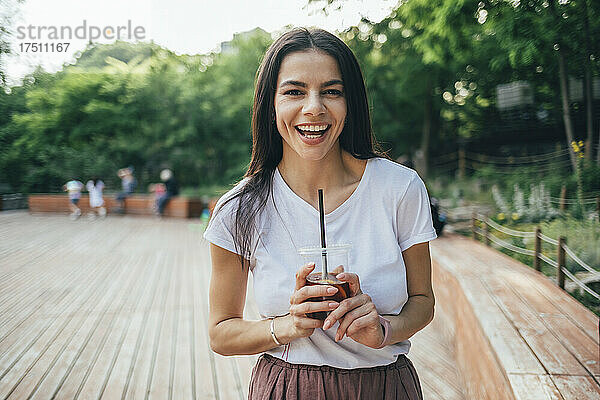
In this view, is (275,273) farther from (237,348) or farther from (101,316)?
(101,316)

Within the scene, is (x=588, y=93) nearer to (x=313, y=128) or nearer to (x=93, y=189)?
(x=313, y=128)

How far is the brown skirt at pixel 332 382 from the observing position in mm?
1290

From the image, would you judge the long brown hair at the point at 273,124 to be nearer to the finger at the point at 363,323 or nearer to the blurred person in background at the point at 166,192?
the finger at the point at 363,323

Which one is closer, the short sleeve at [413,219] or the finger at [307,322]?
the finger at [307,322]

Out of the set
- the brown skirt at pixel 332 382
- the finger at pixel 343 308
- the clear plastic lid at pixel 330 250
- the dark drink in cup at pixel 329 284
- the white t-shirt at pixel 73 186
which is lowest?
the brown skirt at pixel 332 382

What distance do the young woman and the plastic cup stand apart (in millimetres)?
104

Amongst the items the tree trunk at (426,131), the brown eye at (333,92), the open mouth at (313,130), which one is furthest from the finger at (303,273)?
the tree trunk at (426,131)

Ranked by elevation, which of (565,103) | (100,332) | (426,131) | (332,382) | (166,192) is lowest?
(100,332)

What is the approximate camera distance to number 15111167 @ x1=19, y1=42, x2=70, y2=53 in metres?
2.33

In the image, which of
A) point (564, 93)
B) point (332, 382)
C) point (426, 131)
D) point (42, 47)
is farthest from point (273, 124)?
point (426, 131)

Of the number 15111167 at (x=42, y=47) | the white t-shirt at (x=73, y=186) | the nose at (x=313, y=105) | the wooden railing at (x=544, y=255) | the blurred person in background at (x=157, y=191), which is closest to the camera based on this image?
the nose at (x=313, y=105)

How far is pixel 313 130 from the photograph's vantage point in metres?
1.32

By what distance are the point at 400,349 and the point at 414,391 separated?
135 millimetres

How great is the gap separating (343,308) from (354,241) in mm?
235
